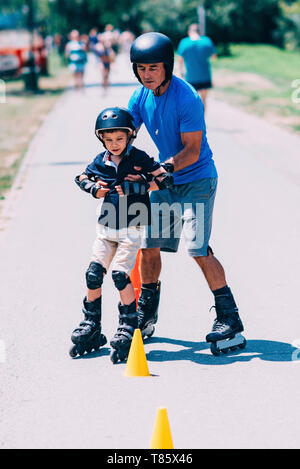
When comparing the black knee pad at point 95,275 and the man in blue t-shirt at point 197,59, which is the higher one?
the man in blue t-shirt at point 197,59

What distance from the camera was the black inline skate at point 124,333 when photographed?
530 centimetres

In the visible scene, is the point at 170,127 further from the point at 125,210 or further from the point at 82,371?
the point at 82,371

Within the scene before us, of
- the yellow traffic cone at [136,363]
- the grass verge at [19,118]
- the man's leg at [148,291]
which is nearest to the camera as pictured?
the yellow traffic cone at [136,363]

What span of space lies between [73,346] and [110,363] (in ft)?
0.85

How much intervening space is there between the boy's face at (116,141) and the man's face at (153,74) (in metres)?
0.34

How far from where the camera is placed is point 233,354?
549 cm

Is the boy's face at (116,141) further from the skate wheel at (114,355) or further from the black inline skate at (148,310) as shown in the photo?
the skate wheel at (114,355)

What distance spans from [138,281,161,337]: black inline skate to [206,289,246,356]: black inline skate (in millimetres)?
451

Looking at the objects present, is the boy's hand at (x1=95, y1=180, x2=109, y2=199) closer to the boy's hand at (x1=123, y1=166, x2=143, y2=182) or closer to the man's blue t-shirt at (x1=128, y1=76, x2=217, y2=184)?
the boy's hand at (x1=123, y1=166, x2=143, y2=182)

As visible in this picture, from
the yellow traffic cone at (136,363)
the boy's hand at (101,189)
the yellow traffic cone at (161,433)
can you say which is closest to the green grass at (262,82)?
the boy's hand at (101,189)

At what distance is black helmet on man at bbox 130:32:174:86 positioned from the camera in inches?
206

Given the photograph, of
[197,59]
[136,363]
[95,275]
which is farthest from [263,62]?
[136,363]

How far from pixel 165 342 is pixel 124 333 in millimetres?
475

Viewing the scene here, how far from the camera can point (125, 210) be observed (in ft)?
17.5
